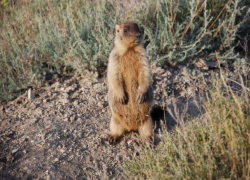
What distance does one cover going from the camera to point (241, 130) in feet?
9.82

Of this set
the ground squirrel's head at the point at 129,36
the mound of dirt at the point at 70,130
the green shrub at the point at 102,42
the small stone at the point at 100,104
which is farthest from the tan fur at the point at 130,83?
the green shrub at the point at 102,42

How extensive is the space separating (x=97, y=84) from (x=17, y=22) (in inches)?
135

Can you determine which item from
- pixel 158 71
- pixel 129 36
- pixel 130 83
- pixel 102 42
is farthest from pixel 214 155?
pixel 102 42

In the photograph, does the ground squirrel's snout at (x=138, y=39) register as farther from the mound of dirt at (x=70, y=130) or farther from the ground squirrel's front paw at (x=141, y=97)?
the mound of dirt at (x=70, y=130)

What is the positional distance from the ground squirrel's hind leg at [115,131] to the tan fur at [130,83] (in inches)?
0.6

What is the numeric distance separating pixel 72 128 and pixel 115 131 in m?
0.78

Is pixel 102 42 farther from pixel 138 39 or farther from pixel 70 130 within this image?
pixel 70 130

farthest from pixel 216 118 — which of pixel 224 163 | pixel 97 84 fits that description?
pixel 97 84

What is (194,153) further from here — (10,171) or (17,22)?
(17,22)

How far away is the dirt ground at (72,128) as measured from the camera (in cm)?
397

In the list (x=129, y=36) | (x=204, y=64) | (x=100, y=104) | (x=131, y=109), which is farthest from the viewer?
(x=204, y=64)

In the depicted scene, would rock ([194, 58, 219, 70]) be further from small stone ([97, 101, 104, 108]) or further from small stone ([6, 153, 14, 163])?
small stone ([6, 153, 14, 163])

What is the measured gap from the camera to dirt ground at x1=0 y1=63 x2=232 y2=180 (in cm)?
397

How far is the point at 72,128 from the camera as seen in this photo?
4.70 meters
